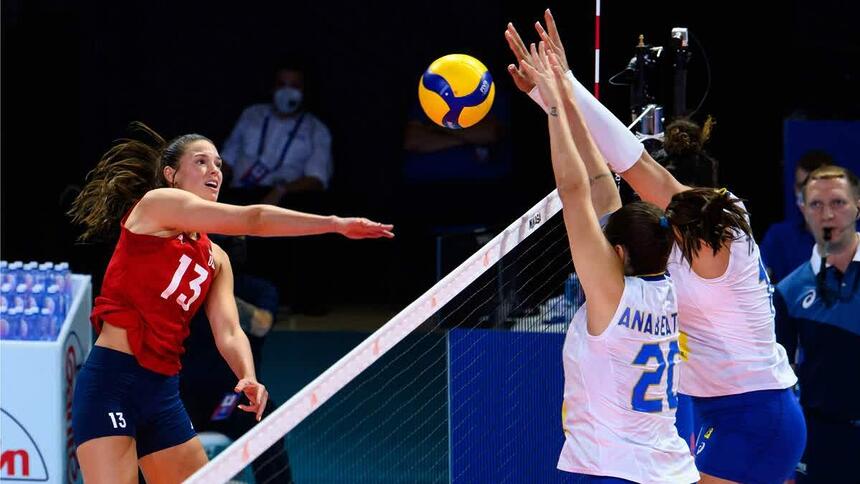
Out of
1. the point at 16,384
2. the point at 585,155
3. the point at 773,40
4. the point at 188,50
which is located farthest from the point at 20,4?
the point at 585,155

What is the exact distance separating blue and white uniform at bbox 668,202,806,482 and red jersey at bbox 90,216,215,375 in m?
1.76

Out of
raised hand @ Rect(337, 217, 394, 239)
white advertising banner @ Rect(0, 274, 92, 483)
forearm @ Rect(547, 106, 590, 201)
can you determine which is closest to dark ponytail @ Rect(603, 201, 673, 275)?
forearm @ Rect(547, 106, 590, 201)

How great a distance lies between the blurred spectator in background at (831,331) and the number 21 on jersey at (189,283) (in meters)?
2.80

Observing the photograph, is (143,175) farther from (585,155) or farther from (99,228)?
(585,155)

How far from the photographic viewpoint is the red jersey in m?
4.74

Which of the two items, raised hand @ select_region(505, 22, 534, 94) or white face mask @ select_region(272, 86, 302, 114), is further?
white face mask @ select_region(272, 86, 302, 114)

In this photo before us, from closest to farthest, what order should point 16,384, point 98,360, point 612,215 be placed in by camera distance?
point 612,215 < point 98,360 < point 16,384

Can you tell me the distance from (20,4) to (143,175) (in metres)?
5.77

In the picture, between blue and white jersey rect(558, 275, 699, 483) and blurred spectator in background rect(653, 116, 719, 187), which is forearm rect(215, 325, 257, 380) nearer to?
blue and white jersey rect(558, 275, 699, 483)

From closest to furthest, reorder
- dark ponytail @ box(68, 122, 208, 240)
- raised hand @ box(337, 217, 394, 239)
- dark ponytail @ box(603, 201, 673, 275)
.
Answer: dark ponytail @ box(603, 201, 673, 275) < raised hand @ box(337, 217, 394, 239) < dark ponytail @ box(68, 122, 208, 240)

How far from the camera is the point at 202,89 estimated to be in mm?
11406

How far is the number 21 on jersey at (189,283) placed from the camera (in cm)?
478

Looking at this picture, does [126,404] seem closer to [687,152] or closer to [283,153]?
[687,152]

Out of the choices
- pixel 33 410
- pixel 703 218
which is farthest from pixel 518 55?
pixel 33 410
